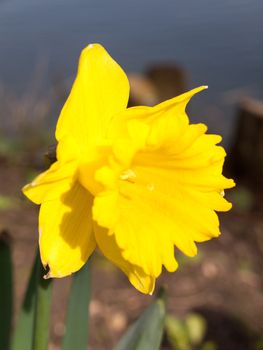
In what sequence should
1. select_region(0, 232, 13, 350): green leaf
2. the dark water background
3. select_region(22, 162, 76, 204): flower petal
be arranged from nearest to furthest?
select_region(22, 162, 76, 204): flower petal → select_region(0, 232, 13, 350): green leaf → the dark water background

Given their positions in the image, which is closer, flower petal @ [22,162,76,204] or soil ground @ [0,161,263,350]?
flower petal @ [22,162,76,204]

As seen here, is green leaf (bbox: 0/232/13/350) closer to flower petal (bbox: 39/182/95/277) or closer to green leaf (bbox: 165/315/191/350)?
flower petal (bbox: 39/182/95/277)

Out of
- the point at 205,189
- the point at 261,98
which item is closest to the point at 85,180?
the point at 205,189

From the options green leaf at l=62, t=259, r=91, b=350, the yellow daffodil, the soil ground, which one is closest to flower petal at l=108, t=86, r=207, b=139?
the yellow daffodil

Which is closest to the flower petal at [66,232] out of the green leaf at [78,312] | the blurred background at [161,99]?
the green leaf at [78,312]

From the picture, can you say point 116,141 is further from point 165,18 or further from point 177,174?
point 165,18

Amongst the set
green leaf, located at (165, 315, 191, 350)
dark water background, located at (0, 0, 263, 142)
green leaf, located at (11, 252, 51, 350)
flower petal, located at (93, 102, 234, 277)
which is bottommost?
green leaf, located at (165, 315, 191, 350)

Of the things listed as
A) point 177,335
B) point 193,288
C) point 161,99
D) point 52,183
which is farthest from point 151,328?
point 161,99
